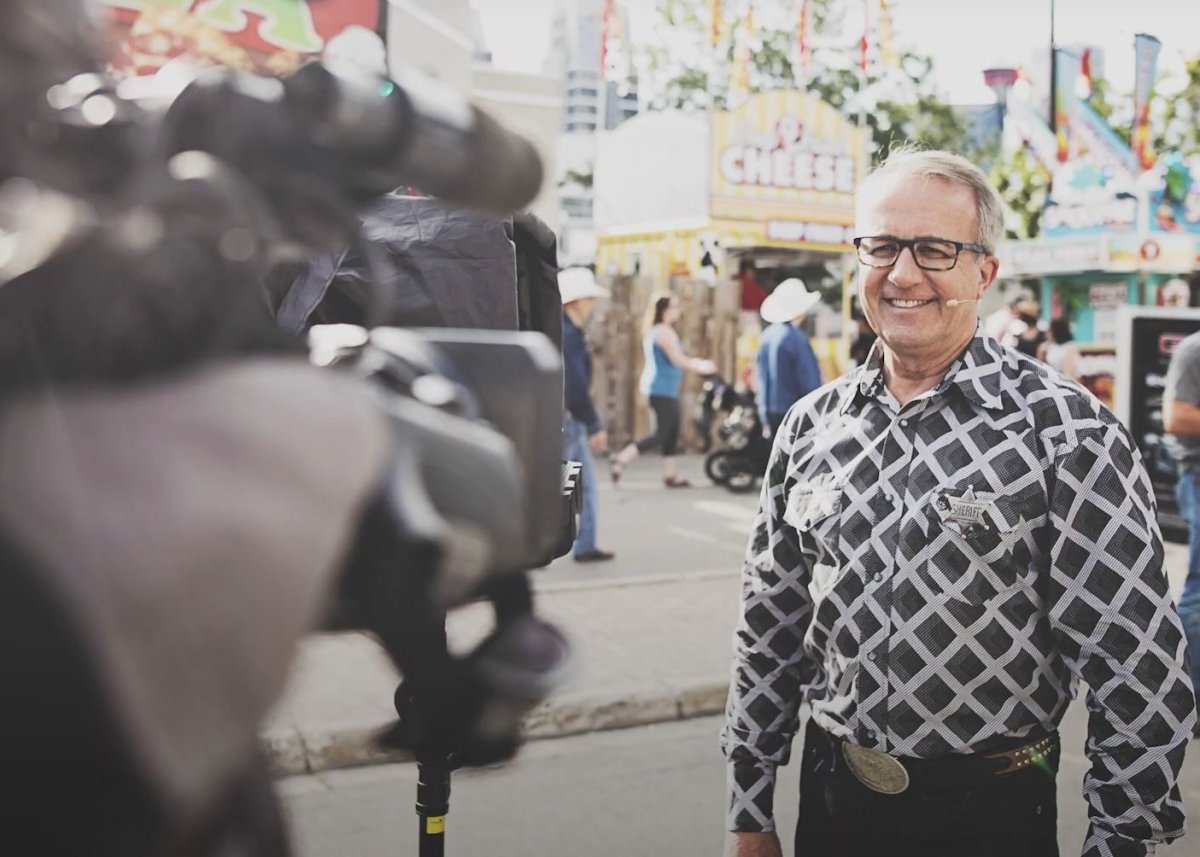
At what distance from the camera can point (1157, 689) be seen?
2074mm

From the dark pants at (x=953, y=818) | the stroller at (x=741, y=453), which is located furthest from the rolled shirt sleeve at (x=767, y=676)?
the stroller at (x=741, y=453)

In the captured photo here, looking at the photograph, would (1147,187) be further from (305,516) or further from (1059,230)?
(305,516)

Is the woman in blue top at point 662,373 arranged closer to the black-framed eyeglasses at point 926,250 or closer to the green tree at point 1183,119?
the black-framed eyeglasses at point 926,250

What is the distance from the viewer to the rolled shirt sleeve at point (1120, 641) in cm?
207

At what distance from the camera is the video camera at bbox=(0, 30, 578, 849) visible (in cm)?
65

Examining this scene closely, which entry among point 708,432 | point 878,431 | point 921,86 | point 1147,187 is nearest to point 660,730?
point 878,431

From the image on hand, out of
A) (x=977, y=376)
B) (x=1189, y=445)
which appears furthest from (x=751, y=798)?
(x=1189, y=445)

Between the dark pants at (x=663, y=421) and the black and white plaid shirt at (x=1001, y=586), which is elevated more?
the black and white plaid shirt at (x=1001, y=586)

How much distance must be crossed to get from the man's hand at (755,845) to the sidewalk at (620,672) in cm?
77

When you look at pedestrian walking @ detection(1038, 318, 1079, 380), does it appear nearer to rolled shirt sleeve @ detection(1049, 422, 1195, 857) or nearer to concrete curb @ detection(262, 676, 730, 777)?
concrete curb @ detection(262, 676, 730, 777)

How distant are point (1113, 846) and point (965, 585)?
51cm

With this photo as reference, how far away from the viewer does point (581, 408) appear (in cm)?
815

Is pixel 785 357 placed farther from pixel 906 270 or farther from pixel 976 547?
pixel 976 547

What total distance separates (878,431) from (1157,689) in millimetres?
667
